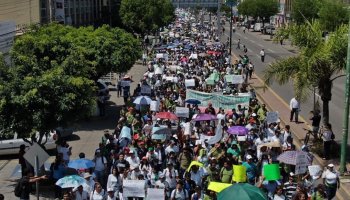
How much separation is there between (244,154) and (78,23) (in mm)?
46930

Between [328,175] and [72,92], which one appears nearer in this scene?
[328,175]

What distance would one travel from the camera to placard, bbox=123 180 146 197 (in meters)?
13.6

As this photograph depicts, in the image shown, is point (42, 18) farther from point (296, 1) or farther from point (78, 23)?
point (296, 1)

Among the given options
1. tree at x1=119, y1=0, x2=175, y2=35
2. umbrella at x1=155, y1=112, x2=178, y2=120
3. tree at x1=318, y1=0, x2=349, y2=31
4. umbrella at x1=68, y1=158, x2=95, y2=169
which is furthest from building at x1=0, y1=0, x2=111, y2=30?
umbrella at x1=68, y1=158, x2=95, y2=169

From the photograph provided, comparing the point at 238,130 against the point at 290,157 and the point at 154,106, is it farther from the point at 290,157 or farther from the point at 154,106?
the point at 154,106

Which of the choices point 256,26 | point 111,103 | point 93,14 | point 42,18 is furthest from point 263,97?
point 256,26

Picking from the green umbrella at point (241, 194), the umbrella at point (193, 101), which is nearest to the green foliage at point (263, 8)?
the umbrella at point (193, 101)

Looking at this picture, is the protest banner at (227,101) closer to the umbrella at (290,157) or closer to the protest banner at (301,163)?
the umbrella at (290,157)

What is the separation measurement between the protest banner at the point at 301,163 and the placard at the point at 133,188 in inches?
157

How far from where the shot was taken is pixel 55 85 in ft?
53.3

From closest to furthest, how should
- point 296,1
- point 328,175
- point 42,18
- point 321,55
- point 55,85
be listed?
1. point 328,175
2. point 55,85
3. point 321,55
4. point 42,18
5. point 296,1

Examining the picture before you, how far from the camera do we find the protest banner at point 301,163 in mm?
14742

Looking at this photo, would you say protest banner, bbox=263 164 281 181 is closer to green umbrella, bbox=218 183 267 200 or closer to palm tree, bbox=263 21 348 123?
green umbrella, bbox=218 183 267 200

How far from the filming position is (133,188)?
13.7 meters
